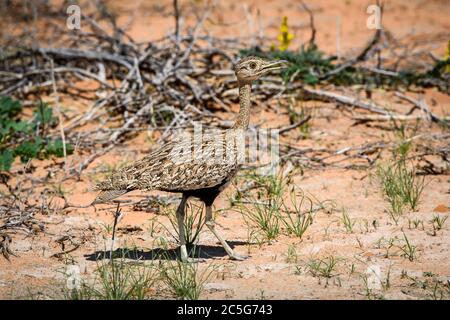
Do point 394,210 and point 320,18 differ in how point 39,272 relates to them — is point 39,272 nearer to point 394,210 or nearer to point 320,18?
point 394,210

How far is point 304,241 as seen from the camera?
6551mm

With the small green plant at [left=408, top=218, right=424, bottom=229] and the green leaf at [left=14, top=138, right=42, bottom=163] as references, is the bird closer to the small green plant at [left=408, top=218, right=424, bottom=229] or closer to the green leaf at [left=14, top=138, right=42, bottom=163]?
the small green plant at [left=408, top=218, right=424, bottom=229]

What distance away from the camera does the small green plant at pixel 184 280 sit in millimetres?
5312

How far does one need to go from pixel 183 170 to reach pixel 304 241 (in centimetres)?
134

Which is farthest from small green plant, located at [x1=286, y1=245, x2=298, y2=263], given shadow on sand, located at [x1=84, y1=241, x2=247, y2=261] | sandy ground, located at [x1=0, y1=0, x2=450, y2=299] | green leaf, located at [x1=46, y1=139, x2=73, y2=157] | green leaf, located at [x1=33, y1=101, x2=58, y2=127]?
green leaf, located at [x1=33, y1=101, x2=58, y2=127]

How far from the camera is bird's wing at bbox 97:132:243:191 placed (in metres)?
5.98

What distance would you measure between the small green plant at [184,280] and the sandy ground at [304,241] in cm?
9

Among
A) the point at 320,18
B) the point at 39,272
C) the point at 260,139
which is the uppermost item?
the point at 320,18

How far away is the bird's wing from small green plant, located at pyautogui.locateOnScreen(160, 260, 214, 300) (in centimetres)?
66

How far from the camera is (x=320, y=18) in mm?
15727

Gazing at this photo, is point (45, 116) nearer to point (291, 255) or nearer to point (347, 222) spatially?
point (347, 222)
